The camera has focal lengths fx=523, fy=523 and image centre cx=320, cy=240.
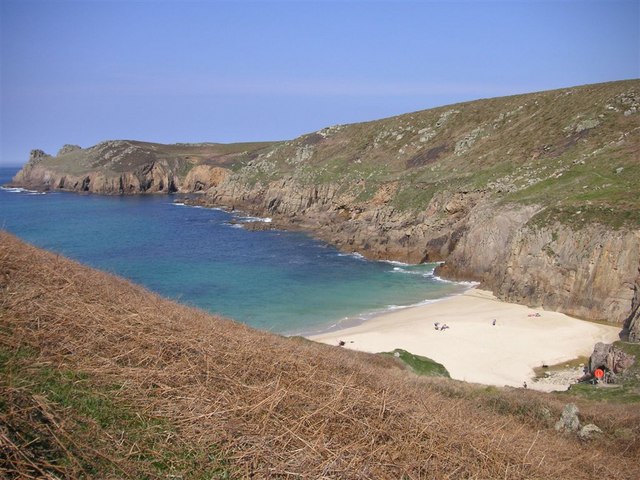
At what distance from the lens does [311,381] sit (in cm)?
870

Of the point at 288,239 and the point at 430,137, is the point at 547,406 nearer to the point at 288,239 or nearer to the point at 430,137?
the point at 288,239

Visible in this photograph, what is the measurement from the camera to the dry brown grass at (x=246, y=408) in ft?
20.3

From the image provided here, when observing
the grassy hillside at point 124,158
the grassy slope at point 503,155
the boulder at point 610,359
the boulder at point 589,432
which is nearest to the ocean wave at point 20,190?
the grassy hillside at point 124,158

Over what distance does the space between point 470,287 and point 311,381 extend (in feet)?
122

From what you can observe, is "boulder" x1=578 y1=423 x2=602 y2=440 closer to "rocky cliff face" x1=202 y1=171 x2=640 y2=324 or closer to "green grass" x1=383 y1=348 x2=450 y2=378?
"green grass" x1=383 y1=348 x2=450 y2=378

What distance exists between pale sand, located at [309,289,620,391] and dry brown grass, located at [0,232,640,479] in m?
16.4

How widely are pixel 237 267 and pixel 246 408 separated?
44.2 metres

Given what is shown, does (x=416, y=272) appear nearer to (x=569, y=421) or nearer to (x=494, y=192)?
(x=494, y=192)

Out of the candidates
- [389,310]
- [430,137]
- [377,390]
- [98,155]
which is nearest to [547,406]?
[377,390]

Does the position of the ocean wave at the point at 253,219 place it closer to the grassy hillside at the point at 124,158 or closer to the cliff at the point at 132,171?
the cliff at the point at 132,171

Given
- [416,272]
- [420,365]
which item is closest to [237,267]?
[416,272]

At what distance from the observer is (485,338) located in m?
31.7

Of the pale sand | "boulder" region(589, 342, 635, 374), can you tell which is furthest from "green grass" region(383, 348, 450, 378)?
"boulder" region(589, 342, 635, 374)

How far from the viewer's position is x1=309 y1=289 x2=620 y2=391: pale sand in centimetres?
2756
